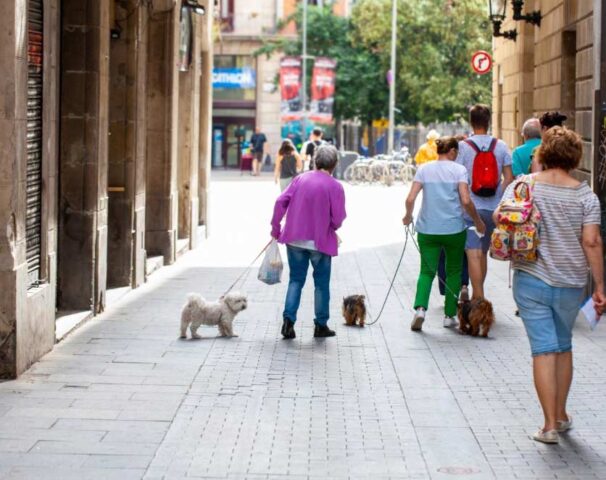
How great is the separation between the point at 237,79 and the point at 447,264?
5233cm

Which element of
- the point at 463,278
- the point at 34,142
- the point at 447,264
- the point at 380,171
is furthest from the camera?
the point at 380,171

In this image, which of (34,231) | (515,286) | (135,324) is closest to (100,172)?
(135,324)

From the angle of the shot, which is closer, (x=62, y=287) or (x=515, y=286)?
(x=515, y=286)

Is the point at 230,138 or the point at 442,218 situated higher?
the point at 230,138

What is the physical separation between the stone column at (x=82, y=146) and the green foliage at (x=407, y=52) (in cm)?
3967

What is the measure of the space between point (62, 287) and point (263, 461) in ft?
19.6

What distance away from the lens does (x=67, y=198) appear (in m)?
13.0

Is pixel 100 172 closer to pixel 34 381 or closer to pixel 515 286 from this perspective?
pixel 34 381

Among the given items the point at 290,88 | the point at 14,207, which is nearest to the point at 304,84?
the point at 290,88

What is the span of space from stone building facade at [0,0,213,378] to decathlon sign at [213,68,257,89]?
44.7 m

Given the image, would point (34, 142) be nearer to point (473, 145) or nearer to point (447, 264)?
point (447, 264)

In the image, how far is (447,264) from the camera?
12.6 metres

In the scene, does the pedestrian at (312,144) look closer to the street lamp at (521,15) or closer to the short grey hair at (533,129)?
the street lamp at (521,15)

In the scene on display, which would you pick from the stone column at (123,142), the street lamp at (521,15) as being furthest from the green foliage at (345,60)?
the stone column at (123,142)
